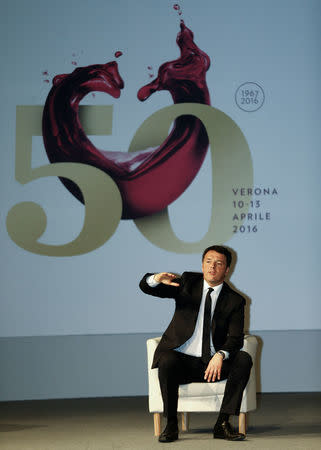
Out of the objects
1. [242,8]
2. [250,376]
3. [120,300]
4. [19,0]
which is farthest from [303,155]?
[19,0]

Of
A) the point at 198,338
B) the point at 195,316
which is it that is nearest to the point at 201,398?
the point at 198,338

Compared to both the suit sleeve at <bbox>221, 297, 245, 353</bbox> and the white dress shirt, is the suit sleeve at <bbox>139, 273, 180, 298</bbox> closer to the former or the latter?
the white dress shirt

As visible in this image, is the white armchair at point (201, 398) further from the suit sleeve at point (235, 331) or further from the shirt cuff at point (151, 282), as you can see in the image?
the shirt cuff at point (151, 282)

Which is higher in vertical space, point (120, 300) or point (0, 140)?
point (0, 140)

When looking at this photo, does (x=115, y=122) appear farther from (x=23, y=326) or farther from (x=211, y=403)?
(x=211, y=403)

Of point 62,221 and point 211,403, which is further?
point 62,221

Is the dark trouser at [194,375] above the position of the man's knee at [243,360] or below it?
below

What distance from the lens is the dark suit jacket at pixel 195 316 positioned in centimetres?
415

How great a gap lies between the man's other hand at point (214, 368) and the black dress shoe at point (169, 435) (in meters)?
0.34

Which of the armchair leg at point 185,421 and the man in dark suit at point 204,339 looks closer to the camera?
the man in dark suit at point 204,339

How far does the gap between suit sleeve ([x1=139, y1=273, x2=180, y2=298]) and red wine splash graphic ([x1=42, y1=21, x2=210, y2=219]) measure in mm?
1602

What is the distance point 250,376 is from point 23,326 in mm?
2242

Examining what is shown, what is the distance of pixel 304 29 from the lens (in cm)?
592

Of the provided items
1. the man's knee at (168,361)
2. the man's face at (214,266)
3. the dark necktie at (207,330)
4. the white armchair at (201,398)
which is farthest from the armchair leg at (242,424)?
the man's face at (214,266)
